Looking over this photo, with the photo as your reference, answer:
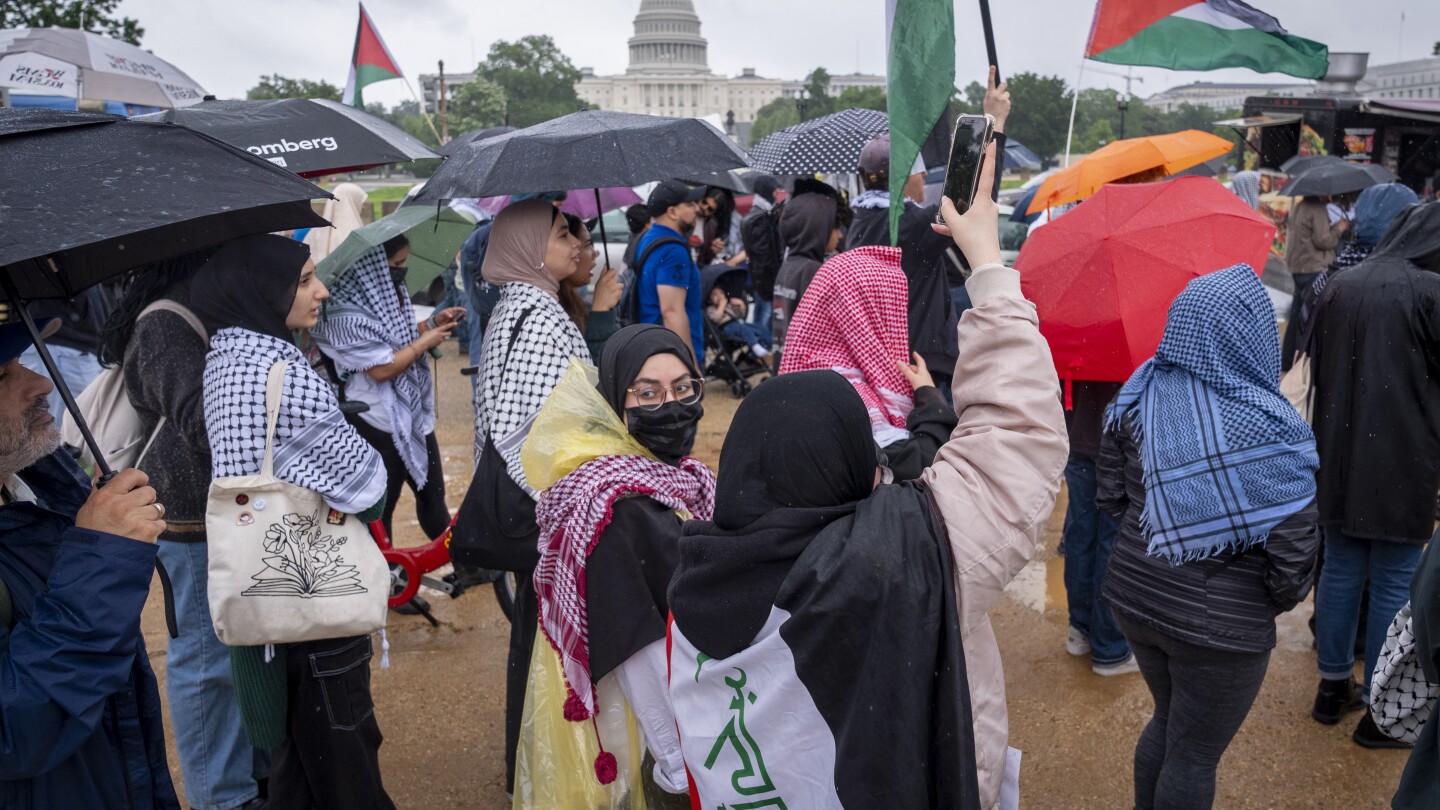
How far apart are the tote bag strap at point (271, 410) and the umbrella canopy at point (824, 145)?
4.96 meters

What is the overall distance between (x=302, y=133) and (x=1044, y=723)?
3.70 m

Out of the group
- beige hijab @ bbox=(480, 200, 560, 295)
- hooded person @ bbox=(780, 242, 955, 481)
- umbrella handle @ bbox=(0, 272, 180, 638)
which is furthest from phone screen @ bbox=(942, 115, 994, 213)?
beige hijab @ bbox=(480, 200, 560, 295)

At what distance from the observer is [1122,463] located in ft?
10.6

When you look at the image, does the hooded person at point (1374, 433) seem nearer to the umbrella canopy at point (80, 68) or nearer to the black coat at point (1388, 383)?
the black coat at point (1388, 383)

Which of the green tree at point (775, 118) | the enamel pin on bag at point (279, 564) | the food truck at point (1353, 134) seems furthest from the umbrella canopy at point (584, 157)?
the green tree at point (775, 118)

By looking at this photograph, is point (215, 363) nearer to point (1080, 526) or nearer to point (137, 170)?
point (137, 170)

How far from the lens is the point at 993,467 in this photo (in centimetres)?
185

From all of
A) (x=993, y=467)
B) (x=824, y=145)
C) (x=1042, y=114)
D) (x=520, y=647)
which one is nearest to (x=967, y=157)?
(x=993, y=467)

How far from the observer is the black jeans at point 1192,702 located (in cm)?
287

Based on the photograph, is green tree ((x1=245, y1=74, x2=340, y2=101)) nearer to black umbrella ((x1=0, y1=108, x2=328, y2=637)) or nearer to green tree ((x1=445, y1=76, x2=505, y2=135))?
green tree ((x1=445, y1=76, x2=505, y2=135))

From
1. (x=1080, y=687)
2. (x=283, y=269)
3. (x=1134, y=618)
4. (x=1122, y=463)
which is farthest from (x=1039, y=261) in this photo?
(x=283, y=269)

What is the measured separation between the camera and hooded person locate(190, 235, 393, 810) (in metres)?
2.99

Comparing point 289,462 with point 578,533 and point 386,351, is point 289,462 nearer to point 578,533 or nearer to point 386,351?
point 578,533

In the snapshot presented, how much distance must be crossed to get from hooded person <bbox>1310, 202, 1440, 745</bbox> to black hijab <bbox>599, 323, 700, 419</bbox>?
102 inches
